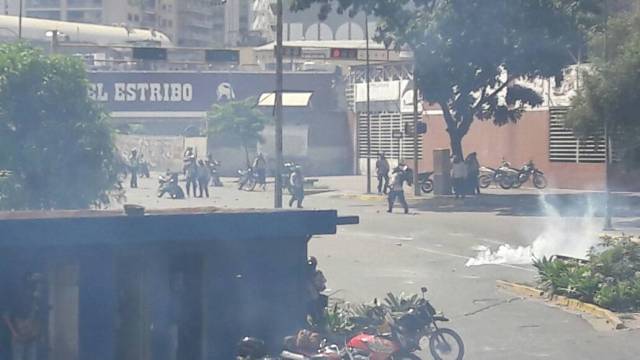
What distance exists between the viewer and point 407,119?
199ft

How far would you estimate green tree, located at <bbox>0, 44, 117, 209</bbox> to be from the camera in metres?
20.8

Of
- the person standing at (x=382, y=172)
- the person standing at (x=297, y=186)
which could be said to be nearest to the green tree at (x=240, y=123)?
the person standing at (x=382, y=172)

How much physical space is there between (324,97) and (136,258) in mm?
60190

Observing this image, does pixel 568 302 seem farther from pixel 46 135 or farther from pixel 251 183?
pixel 251 183

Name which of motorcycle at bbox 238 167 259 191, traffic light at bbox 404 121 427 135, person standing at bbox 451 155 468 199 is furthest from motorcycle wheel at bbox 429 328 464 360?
motorcycle at bbox 238 167 259 191

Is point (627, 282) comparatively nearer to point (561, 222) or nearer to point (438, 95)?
point (561, 222)

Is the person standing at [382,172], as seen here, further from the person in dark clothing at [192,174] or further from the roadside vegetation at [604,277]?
the roadside vegetation at [604,277]

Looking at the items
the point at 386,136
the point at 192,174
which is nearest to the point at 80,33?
the point at 386,136

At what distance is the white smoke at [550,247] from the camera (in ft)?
80.2

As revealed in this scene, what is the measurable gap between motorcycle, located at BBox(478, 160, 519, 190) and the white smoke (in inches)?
646

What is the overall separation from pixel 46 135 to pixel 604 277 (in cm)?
938

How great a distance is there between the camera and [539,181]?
4825 centimetres

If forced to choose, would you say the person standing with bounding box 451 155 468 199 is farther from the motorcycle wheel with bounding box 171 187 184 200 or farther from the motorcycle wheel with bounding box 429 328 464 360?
the motorcycle wheel with bounding box 429 328 464 360

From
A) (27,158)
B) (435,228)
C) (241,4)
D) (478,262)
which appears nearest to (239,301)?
(27,158)
